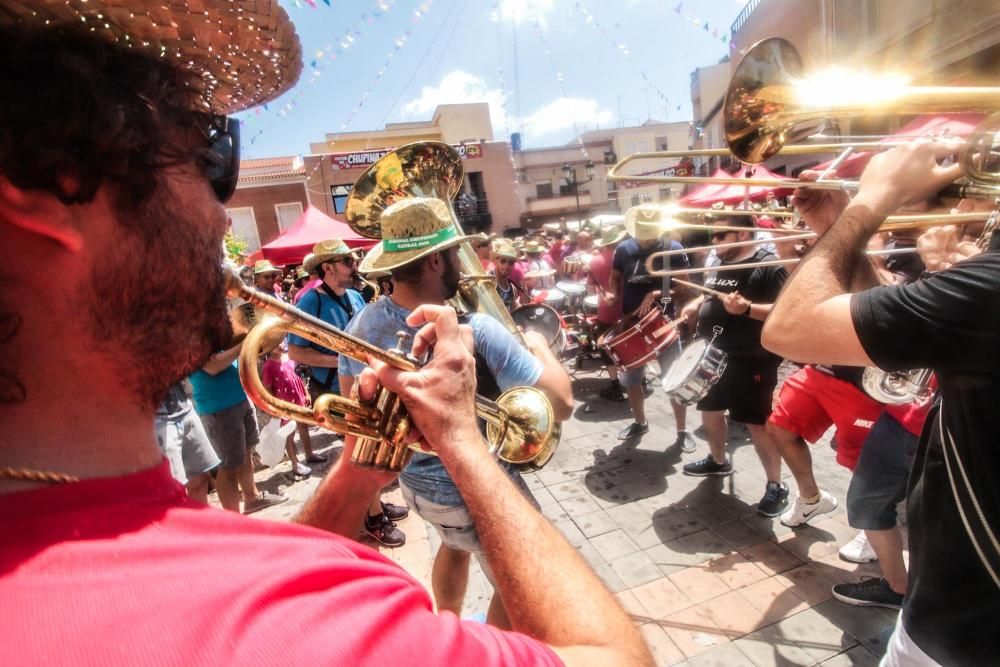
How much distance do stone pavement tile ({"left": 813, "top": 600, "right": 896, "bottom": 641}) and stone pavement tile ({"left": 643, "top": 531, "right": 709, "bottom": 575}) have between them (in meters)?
0.68

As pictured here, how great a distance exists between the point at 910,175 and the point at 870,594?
225 centimetres

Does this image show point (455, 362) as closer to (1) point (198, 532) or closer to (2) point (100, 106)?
(1) point (198, 532)

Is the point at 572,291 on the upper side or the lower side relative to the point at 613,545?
upper

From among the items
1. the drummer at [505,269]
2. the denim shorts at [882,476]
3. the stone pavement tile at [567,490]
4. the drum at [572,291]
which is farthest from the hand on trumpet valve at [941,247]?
the drum at [572,291]

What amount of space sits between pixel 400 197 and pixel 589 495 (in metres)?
2.79

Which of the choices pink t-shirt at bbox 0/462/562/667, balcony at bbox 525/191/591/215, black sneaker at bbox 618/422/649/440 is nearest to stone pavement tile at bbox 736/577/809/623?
black sneaker at bbox 618/422/649/440

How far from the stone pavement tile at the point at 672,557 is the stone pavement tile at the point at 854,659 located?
0.86 meters

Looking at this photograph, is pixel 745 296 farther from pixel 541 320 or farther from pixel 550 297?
pixel 550 297

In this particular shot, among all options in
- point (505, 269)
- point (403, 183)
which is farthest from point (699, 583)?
point (505, 269)

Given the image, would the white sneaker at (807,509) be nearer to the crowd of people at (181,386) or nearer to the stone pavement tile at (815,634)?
the stone pavement tile at (815,634)

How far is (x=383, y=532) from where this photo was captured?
3.81 m

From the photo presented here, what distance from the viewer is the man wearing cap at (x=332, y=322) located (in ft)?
12.6

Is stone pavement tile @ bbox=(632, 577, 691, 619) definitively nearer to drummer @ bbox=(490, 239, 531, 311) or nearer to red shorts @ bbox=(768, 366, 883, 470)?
red shorts @ bbox=(768, 366, 883, 470)

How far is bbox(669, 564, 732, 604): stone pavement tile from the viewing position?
9.45 ft
